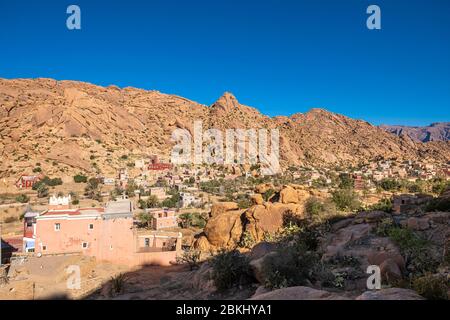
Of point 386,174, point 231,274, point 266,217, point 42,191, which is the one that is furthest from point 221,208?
point 386,174

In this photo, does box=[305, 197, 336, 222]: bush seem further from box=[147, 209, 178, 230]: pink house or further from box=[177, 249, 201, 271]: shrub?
box=[147, 209, 178, 230]: pink house

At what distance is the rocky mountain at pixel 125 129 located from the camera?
60938 mm

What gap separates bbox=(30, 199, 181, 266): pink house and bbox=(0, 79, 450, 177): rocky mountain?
134ft

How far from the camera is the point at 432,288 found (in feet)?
20.1

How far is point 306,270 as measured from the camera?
8750 mm

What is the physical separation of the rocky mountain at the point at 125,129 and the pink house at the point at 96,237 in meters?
40.7

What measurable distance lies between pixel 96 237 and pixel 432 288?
16.0 meters

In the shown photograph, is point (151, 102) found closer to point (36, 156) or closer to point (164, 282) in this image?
point (36, 156)

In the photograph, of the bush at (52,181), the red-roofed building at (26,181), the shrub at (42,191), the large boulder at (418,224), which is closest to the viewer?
the large boulder at (418,224)

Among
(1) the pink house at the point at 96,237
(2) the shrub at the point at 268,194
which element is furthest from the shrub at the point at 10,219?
(2) the shrub at the point at 268,194

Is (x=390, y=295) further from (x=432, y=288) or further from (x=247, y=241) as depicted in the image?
(x=247, y=241)

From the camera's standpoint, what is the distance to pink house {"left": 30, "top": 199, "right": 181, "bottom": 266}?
59.2 feet

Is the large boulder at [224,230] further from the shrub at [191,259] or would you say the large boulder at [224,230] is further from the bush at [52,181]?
the bush at [52,181]
